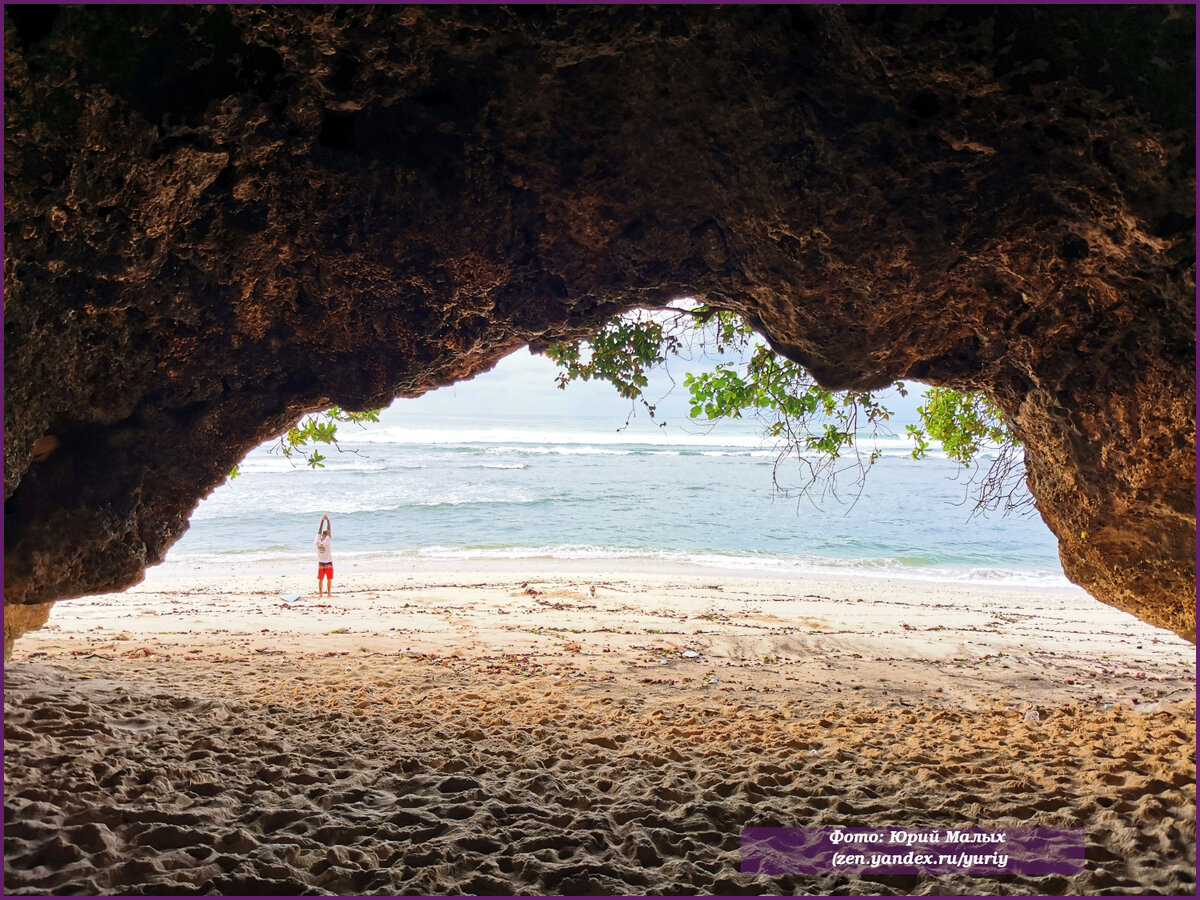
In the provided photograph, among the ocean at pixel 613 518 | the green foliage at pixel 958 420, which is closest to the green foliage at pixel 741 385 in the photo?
the green foliage at pixel 958 420

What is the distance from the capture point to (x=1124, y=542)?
411cm

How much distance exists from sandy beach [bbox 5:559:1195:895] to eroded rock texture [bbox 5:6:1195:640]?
4.24 feet

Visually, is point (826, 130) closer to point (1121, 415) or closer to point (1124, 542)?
point (1121, 415)

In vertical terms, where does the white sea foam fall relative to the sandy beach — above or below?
below

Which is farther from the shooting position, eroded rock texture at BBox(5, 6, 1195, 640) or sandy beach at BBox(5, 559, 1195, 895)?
sandy beach at BBox(5, 559, 1195, 895)

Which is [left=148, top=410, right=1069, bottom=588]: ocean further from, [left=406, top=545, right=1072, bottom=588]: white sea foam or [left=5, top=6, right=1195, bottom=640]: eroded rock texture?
[left=5, top=6, right=1195, bottom=640]: eroded rock texture

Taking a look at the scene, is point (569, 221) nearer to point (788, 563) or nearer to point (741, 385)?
point (741, 385)

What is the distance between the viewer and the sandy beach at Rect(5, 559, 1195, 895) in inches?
126

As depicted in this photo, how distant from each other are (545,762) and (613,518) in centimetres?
2069

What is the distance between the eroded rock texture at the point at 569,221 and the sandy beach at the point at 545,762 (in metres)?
1.29

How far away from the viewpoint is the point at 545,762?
14.8 feet

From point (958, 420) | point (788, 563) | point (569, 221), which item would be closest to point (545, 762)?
point (569, 221)

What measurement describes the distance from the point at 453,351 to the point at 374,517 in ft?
68.7

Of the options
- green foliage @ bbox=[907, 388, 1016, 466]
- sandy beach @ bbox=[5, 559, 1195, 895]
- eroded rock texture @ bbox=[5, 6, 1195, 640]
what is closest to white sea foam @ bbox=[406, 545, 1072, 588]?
sandy beach @ bbox=[5, 559, 1195, 895]
